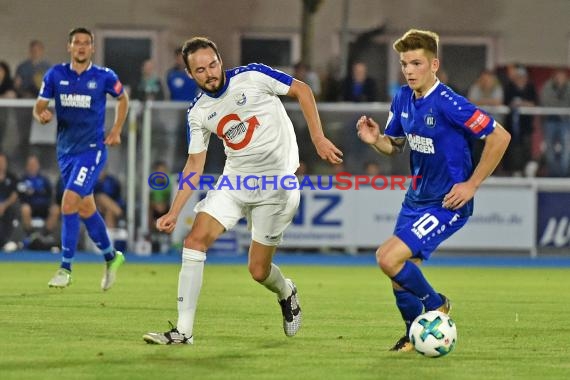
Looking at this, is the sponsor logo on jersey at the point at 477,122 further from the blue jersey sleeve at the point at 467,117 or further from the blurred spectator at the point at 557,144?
the blurred spectator at the point at 557,144

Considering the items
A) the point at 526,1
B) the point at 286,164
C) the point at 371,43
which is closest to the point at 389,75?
the point at 371,43

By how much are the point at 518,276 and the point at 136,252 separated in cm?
592

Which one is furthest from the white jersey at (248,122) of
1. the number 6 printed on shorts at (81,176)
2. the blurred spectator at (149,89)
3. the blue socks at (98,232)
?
the blurred spectator at (149,89)

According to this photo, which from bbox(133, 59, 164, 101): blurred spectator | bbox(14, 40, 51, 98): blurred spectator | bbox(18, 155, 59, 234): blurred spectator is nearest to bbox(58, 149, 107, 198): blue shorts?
bbox(18, 155, 59, 234): blurred spectator

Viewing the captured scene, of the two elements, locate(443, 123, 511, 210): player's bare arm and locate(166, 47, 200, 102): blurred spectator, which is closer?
locate(443, 123, 511, 210): player's bare arm

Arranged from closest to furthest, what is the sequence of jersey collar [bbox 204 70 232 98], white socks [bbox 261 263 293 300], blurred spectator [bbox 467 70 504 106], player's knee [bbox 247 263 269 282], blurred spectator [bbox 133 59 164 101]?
1. jersey collar [bbox 204 70 232 98]
2. player's knee [bbox 247 263 269 282]
3. white socks [bbox 261 263 293 300]
4. blurred spectator [bbox 133 59 164 101]
5. blurred spectator [bbox 467 70 504 106]

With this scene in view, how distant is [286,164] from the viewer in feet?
32.2

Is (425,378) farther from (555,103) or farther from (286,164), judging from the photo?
(555,103)

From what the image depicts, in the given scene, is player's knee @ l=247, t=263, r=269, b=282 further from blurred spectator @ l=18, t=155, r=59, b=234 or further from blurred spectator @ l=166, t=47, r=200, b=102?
blurred spectator @ l=166, t=47, r=200, b=102

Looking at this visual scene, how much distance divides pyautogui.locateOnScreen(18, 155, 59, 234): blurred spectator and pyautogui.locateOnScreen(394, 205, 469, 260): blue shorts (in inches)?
464

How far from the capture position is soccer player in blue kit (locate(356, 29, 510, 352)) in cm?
870

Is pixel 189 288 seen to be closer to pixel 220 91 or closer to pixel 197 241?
pixel 197 241

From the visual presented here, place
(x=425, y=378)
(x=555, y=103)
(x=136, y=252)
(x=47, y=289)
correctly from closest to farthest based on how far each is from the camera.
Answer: (x=425, y=378) → (x=47, y=289) → (x=136, y=252) → (x=555, y=103)

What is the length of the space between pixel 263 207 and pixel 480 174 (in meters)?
1.78
